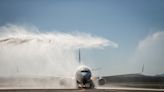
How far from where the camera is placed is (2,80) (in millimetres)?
102625

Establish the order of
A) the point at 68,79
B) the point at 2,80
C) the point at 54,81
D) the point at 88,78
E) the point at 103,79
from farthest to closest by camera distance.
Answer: the point at 2,80 < the point at 54,81 < the point at 68,79 < the point at 103,79 < the point at 88,78

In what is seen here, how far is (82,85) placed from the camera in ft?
211

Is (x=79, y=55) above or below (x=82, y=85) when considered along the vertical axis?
above

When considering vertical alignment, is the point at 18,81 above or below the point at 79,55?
below

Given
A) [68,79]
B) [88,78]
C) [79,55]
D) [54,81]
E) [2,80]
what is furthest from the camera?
[2,80]

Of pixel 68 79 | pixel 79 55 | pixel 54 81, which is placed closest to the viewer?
pixel 68 79

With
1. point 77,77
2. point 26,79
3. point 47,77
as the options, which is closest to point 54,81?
point 47,77

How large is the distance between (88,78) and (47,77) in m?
30.2

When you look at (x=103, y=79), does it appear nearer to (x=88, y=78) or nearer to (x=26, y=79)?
(x=88, y=78)

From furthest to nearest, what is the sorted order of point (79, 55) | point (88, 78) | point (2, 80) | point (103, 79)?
point (2, 80), point (79, 55), point (103, 79), point (88, 78)

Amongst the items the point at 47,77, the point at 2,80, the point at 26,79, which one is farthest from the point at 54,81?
the point at 2,80

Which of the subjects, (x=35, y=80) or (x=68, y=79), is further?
(x=35, y=80)

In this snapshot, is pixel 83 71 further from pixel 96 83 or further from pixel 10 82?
pixel 10 82

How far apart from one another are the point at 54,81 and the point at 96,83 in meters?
26.9
